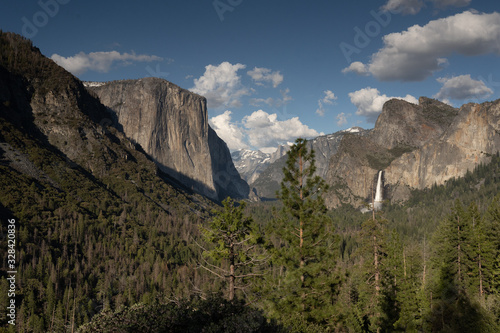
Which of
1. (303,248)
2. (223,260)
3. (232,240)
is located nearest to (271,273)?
(303,248)

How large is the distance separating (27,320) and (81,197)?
90.9 metres

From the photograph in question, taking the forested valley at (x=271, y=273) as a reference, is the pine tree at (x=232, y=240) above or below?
above

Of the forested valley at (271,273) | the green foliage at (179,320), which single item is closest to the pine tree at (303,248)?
the forested valley at (271,273)

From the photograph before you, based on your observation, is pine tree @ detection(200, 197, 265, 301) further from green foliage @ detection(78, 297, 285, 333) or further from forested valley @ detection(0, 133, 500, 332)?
green foliage @ detection(78, 297, 285, 333)

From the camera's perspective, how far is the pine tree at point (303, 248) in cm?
2091

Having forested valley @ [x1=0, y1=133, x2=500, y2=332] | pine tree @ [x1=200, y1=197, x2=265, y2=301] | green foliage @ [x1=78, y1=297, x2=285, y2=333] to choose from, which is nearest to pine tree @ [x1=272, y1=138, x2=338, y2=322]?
forested valley @ [x1=0, y1=133, x2=500, y2=332]

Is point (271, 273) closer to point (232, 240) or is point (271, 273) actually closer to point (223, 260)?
point (223, 260)

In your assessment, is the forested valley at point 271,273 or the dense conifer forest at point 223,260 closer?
the forested valley at point 271,273

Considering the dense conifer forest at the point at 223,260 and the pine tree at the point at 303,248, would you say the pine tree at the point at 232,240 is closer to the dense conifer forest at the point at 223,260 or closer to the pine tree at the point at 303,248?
the dense conifer forest at the point at 223,260

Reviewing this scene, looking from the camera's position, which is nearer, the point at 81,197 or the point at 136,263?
the point at 136,263

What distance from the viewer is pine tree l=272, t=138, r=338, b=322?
20906mm

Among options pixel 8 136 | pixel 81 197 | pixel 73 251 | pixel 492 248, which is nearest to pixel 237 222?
pixel 492 248

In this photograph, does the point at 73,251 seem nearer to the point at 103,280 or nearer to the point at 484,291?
the point at 103,280

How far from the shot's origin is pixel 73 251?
112750 millimetres
